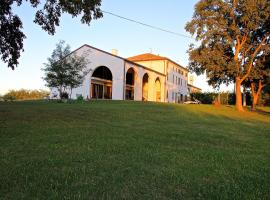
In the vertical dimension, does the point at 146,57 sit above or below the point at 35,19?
above

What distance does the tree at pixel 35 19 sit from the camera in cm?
1261

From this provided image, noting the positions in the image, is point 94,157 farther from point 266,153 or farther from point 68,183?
point 266,153

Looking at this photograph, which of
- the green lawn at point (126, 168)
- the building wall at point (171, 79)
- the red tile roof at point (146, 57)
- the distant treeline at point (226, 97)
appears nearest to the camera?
the green lawn at point (126, 168)

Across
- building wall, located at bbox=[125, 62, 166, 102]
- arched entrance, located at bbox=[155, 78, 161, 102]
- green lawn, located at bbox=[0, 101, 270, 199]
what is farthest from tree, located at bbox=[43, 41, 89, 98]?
arched entrance, located at bbox=[155, 78, 161, 102]

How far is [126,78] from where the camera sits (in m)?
48.0

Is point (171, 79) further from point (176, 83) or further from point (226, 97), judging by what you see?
point (226, 97)

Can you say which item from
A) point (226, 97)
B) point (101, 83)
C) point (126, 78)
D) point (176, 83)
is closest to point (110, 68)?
point (101, 83)

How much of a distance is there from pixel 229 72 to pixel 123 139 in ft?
69.0

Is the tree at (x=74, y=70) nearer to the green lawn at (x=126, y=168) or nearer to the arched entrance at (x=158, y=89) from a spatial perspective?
the green lawn at (x=126, y=168)

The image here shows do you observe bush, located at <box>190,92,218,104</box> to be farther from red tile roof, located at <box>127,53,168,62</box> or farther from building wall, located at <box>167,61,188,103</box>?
red tile roof, located at <box>127,53,168,62</box>

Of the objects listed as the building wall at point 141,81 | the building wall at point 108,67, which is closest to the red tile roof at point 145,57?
the building wall at point 141,81

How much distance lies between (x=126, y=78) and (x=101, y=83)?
199 inches

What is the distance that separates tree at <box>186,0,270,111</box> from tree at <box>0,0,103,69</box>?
17.1m

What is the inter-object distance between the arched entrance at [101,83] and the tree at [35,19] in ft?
93.0
